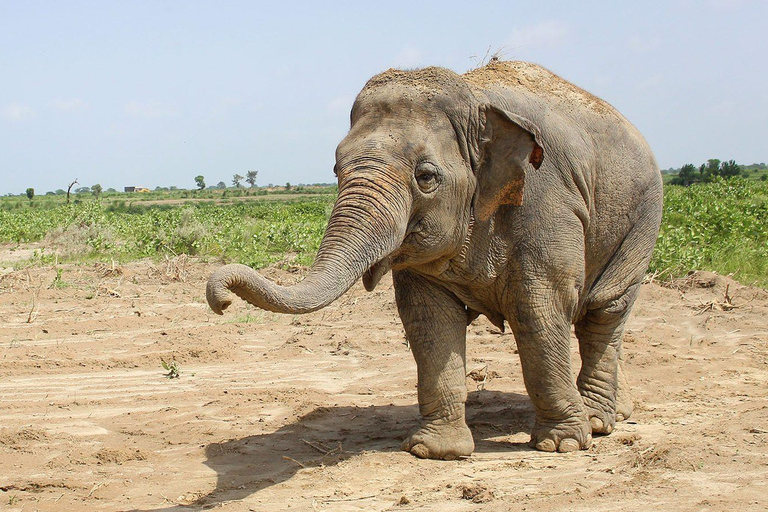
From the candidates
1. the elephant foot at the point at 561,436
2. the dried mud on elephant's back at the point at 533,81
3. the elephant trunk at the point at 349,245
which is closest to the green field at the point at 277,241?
the dried mud on elephant's back at the point at 533,81

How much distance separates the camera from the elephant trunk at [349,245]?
4.55 metres

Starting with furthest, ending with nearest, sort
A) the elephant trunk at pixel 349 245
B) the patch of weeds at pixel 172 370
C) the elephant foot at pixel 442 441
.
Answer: the patch of weeds at pixel 172 370 → the elephant foot at pixel 442 441 → the elephant trunk at pixel 349 245

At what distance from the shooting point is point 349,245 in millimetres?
4945

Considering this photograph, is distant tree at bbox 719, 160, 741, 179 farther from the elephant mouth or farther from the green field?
the elephant mouth

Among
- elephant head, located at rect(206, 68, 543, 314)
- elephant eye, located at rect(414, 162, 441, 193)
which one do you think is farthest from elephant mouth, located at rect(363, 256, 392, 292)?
elephant eye, located at rect(414, 162, 441, 193)

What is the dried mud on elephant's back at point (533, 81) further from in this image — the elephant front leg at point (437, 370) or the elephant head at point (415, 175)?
the elephant front leg at point (437, 370)

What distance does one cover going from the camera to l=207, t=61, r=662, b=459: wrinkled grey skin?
5199mm

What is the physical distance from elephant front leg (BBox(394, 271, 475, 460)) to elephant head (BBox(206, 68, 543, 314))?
40cm

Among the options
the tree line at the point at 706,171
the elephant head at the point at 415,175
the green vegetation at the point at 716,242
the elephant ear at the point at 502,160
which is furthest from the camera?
the tree line at the point at 706,171

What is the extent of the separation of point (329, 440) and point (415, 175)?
2477 millimetres

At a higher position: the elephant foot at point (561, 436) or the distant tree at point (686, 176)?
the distant tree at point (686, 176)

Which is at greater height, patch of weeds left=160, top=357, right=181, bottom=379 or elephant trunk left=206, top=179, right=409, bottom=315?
elephant trunk left=206, top=179, right=409, bottom=315

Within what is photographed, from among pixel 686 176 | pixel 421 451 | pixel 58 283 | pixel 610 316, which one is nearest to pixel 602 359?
pixel 610 316

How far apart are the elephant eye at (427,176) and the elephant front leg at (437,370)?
1.05m
